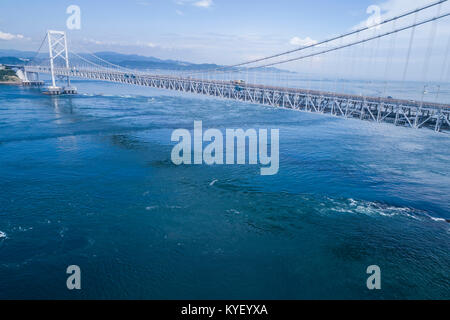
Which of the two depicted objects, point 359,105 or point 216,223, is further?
point 359,105

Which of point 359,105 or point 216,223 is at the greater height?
point 359,105

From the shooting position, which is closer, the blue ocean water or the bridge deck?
the blue ocean water

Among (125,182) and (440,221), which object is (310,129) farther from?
(125,182)

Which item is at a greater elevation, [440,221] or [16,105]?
[16,105]

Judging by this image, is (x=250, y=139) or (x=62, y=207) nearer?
(x=62, y=207)

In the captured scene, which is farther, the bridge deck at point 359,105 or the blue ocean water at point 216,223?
the bridge deck at point 359,105

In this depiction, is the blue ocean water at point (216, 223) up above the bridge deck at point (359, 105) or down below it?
below

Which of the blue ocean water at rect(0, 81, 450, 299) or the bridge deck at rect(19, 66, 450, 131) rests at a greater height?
the bridge deck at rect(19, 66, 450, 131)
